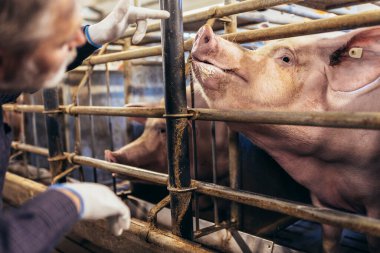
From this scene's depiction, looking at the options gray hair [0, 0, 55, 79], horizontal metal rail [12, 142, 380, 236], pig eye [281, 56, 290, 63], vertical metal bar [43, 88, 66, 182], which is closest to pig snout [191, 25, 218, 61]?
pig eye [281, 56, 290, 63]

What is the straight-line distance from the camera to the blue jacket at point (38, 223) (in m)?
0.92

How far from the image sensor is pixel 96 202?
43.0 inches

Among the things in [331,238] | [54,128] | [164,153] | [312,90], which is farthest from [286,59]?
[54,128]

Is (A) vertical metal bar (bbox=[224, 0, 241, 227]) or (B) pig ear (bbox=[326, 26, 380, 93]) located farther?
(A) vertical metal bar (bbox=[224, 0, 241, 227])

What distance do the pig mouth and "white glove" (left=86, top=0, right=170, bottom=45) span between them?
1.02ft

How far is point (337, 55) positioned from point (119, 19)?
3.74ft

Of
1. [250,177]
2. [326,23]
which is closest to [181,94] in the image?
[326,23]

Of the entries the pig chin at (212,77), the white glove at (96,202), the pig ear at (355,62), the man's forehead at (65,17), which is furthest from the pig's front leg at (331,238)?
the man's forehead at (65,17)

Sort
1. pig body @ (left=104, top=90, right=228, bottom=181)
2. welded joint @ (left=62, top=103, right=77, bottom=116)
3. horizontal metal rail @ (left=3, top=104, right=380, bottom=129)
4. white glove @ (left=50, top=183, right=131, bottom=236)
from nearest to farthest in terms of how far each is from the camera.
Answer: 1. white glove @ (left=50, top=183, right=131, bottom=236)
2. horizontal metal rail @ (left=3, top=104, right=380, bottom=129)
3. welded joint @ (left=62, top=103, right=77, bottom=116)
4. pig body @ (left=104, top=90, right=228, bottom=181)

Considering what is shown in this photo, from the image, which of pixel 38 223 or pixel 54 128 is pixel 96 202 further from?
pixel 54 128

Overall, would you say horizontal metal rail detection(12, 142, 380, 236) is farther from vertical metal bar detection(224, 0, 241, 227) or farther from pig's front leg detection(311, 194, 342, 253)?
pig's front leg detection(311, 194, 342, 253)

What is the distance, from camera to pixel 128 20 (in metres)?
1.66

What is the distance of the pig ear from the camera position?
1.92 m

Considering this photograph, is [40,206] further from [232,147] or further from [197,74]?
[232,147]
